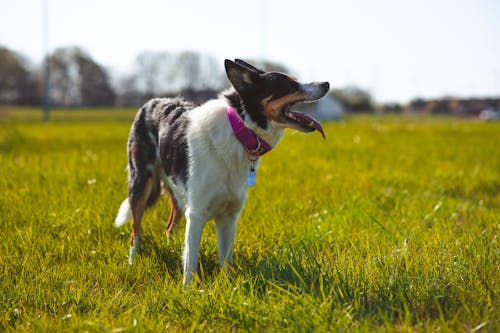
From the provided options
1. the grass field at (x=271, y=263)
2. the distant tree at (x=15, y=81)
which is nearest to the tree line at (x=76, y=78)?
the distant tree at (x=15, y=81)

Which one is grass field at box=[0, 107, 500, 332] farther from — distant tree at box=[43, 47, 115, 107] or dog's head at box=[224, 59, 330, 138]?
distant tree at box=[43, 47, 115, 107]

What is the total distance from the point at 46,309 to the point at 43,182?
3.62m

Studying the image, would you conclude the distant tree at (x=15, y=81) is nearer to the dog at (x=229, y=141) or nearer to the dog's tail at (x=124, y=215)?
the dog's tail at (x=124, y=215)

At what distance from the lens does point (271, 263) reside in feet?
10.7

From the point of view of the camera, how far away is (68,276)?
3264 mm

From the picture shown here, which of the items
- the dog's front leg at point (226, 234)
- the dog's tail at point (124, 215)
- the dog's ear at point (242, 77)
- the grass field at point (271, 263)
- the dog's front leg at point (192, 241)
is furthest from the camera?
the dog's tail at point (124, 215)

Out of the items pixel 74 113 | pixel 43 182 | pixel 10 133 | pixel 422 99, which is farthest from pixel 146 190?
pixel 422 99

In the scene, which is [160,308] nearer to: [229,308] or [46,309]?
[229,308]

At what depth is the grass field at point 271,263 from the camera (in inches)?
100

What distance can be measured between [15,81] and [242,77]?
4783 cm

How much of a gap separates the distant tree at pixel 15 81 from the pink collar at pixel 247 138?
4402cm

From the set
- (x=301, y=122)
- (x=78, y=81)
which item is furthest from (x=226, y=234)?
(x=78, y=81)

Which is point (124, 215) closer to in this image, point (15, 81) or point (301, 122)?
point (301, 122)

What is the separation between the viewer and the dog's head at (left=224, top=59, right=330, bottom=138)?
325 centimetres
